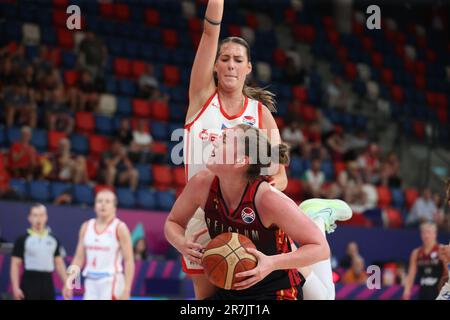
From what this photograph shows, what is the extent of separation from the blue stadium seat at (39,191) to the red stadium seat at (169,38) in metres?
5.52

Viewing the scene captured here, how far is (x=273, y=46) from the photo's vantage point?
17.9m

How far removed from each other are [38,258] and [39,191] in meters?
2.48

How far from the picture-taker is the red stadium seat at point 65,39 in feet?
47.2

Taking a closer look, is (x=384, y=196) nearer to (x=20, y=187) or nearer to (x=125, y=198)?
(x=125, y=198)

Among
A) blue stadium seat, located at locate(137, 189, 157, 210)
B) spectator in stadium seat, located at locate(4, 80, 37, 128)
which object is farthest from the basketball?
spectator in stadium seat, located at locate(4, 80, 37, 128)

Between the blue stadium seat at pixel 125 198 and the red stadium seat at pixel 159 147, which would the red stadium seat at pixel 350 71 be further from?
the blue stadium seat at pixel 125 198

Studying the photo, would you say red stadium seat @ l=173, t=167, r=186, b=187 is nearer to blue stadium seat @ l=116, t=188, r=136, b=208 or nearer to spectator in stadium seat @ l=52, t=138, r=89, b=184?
blue stadium seat @ l=116, t=188, r=136, b=208

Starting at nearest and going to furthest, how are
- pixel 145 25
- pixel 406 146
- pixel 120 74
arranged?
pixel 120 74, pixel 145 25, pixel 406 146

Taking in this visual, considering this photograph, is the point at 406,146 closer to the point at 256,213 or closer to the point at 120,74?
the point at 120,74

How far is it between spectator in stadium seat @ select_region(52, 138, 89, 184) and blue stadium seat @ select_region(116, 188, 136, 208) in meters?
0.53

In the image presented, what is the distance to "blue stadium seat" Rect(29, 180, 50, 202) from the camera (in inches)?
442

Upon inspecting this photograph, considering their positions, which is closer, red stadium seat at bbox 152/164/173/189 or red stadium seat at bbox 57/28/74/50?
Answer: red stadium seat at bbox 152/164/173/189

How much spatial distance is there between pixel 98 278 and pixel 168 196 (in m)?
4.14

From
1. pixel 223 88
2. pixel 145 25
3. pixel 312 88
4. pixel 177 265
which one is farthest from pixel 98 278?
pixel 312 88
